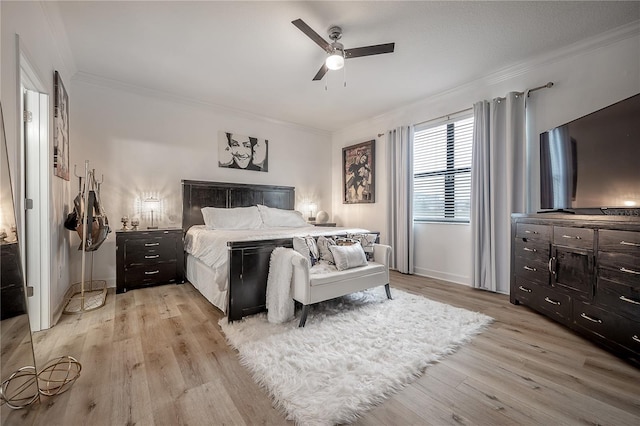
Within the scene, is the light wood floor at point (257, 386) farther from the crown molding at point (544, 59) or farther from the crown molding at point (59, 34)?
the crown molding at point (544, 59)

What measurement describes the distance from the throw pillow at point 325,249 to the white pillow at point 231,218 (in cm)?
150

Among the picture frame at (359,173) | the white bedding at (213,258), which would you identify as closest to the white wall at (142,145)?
the white bedding at (213,258)

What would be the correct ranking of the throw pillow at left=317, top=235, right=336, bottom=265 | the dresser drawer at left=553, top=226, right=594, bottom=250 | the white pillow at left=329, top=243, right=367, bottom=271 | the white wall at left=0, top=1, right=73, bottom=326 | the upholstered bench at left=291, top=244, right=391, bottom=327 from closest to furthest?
1. the white wall at left=0, top=1, right=73, bottom=326
2. the dresser drawer at left=553, top=226, right=594, bottom=250
3. the upholstered bench at left=291, top=244, right=391, bottom=327
4. the white pillow at left=329, top=243, right=367, bottom=271
5. the throw pillow at left=317, top=235, right=336, bottom=265

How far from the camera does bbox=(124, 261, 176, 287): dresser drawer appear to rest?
131 inches

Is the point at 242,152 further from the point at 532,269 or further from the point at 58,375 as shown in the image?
the point at 532,269

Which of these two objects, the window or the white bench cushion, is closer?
the white bench cushion

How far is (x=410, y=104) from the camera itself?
14.2 feet

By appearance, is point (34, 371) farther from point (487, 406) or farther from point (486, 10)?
point (486, 10)

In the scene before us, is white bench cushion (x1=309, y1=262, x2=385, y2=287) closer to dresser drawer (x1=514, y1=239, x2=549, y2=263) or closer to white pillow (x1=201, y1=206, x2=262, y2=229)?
dresser drawer (x1=514, y1=239, x2=549, y2=263)

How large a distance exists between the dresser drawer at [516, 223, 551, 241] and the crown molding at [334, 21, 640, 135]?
1.89m

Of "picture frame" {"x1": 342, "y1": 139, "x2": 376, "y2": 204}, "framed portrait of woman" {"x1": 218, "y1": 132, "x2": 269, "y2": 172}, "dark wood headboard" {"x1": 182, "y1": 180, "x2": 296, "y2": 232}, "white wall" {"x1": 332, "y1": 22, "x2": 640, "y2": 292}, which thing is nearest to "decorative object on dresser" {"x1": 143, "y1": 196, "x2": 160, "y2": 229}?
"dark wood headboard" {"x1": 182, "y1": 180, "x2": 296, "y2": 232}

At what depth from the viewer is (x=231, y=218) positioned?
13.0 feet

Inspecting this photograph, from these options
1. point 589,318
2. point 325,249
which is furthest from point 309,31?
point 589,318

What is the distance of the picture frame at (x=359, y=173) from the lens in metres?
5.02
